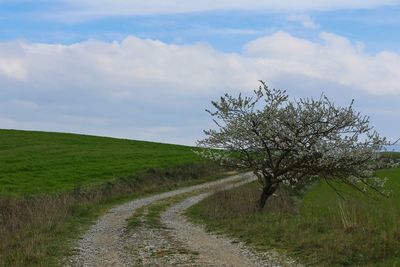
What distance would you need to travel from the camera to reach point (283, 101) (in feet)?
82.0

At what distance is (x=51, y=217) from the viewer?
23141 mm

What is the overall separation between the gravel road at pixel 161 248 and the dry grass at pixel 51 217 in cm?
81

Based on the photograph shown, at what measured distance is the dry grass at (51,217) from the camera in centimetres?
1597

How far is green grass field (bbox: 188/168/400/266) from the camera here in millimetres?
A: 14188

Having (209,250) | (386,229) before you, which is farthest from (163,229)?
(386,229)

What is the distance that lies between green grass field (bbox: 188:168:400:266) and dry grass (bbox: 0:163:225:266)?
591 centimetres

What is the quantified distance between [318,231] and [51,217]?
11.6 metres

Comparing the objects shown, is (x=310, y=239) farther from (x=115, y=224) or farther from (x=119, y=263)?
(x=115, y=224)

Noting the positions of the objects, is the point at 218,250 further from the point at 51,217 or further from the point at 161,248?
the point at 51,217

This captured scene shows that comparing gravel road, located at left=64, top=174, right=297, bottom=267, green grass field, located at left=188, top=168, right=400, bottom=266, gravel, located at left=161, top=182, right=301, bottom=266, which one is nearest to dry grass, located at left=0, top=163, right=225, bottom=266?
gravel road, located at left=64, top=174, right=297, bottom=267

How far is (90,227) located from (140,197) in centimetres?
1448

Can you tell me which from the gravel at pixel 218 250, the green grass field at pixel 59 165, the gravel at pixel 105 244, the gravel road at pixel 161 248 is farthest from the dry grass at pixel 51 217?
the gravel at pixel 218 250

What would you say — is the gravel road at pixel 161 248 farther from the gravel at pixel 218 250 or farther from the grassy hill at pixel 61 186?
the grassy hill at pixel 61 186

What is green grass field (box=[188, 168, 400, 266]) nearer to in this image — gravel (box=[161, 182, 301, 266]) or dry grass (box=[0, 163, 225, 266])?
gravel (box=[161, 182, 301, 266])
